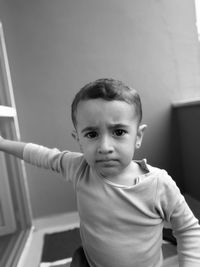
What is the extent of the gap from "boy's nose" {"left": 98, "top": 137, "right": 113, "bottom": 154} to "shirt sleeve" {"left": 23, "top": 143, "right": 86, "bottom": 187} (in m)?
0.14

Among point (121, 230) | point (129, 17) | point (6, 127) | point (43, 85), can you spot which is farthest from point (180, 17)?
point (121, 230)

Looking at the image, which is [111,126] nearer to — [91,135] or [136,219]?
[91,135]

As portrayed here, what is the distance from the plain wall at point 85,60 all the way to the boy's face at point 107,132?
1.01 m

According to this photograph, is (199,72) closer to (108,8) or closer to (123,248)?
(108,8)

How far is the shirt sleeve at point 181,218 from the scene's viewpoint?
623 mm

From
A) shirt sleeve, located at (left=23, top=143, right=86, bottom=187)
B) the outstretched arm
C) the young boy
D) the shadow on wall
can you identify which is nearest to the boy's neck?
the young boy

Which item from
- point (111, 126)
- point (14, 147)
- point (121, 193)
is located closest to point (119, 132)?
point (111, 126)

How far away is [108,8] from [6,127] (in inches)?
37.4

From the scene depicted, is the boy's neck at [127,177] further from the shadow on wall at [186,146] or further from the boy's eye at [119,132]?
the shadow on wall at [186,146]

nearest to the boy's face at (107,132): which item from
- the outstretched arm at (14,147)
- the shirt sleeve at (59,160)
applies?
the shirt sleeve at (59,160)

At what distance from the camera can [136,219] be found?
25.3 inches

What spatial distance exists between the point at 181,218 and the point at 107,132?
0.90 ft

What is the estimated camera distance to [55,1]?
1550mm

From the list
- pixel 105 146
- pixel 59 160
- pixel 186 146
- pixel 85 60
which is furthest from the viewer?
pixel 186 146
